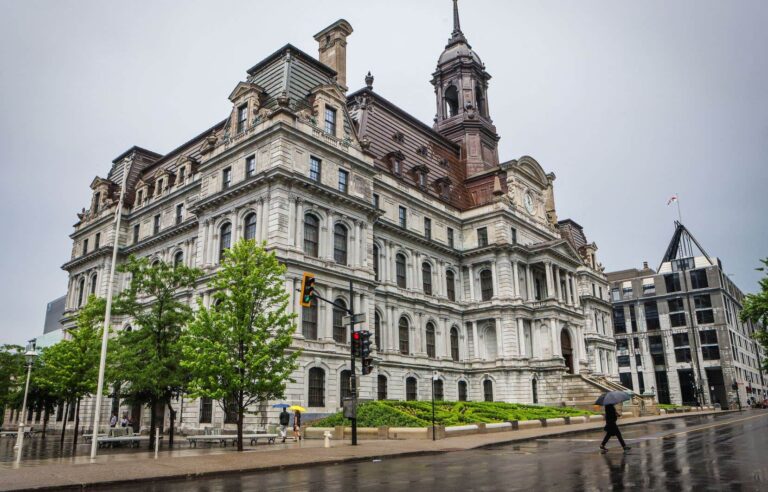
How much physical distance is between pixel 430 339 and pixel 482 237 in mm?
10729

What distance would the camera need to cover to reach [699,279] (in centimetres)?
9388

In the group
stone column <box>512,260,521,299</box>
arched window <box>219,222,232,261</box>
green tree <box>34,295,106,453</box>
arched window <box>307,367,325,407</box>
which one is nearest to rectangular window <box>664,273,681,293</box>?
stone column <box>512,260,521,299</box>

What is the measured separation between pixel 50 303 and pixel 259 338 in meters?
Answer: 124

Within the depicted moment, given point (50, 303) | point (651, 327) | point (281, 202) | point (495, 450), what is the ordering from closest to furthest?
point (495, 450)
point (281, 202)
point (651, 327)
point (50, 303)

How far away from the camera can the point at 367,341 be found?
2339 cm

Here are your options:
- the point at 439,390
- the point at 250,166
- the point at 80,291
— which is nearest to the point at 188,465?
the point at 250,166

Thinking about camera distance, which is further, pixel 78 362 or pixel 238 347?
pixel 78 362

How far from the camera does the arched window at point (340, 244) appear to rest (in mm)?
39000

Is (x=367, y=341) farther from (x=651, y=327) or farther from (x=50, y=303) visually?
(x=50, y=303)

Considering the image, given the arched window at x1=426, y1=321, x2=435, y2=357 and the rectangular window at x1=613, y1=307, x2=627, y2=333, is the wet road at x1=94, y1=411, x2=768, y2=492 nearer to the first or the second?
the arched window at x1=426, y1=321, x2=435, y2=357

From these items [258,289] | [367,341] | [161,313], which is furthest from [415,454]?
[161,313]

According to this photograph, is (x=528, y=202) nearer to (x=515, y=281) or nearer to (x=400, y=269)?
(x=515, y=281)

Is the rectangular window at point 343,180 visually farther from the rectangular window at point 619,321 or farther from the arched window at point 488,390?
the rectangular window at point 619,321

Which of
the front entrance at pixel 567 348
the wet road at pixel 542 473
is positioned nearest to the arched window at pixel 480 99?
the front entrance at pixel 567 348
